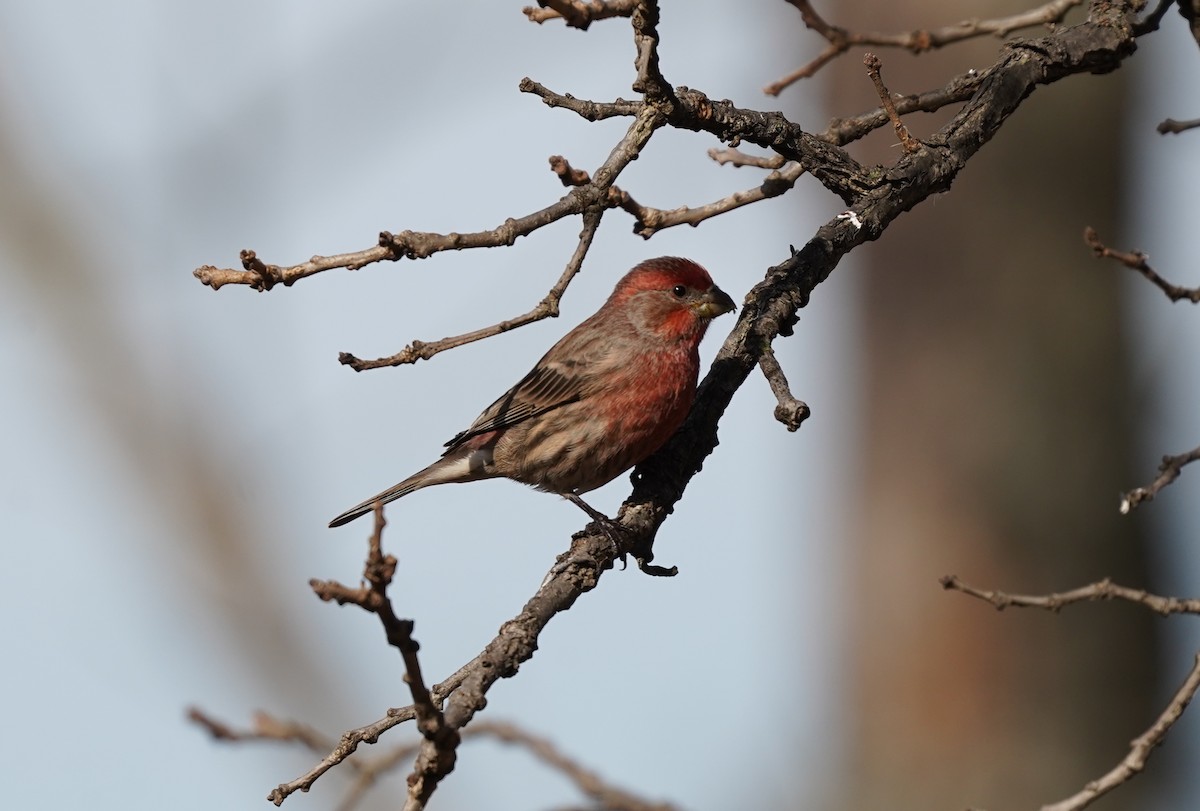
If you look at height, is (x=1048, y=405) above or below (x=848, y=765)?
above

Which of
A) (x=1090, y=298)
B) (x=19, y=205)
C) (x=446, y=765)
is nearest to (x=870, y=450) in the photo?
(x=1090, y=298)

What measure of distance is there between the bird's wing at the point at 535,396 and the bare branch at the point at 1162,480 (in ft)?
10.6

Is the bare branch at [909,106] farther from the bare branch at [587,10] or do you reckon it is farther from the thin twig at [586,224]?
the bare branch at [587,10]

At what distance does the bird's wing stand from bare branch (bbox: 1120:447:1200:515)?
324 cm

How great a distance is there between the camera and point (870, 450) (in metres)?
Result: 11.8

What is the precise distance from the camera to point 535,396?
7.54 metres

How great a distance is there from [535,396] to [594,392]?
43cm

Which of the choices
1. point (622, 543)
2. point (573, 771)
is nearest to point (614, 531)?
point (622, 543)

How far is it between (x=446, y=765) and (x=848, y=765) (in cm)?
846

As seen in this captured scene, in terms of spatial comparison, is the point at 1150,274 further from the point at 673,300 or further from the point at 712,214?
the point at 673,300

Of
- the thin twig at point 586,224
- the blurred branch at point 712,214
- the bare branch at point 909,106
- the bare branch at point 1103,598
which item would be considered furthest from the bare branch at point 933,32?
the bare branch at point 1103,598

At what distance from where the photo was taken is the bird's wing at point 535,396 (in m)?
7.43

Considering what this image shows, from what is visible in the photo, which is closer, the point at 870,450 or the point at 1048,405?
the point at 1048,405

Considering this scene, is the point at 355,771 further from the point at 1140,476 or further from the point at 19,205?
the point at 1140,476
